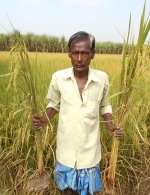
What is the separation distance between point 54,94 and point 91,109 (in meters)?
0.24

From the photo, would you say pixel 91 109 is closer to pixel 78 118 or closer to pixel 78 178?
pixel 78 118

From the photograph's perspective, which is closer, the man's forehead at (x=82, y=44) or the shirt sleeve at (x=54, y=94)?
the man's forehead at (x=82, y=44)

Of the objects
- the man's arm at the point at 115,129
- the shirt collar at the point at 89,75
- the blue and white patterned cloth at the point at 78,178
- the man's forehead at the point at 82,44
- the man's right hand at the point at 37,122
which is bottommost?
the blue and white patterned cloth at the point at 78,178

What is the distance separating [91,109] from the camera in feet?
4.61

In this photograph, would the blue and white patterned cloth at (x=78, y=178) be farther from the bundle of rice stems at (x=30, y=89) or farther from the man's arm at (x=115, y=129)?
the man's arm at (x=115, y=129)

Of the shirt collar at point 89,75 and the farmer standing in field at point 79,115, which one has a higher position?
the shirt collar at point 89,75

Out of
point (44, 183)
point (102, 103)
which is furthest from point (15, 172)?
point (102, 103)

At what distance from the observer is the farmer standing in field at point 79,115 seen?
4.50ft

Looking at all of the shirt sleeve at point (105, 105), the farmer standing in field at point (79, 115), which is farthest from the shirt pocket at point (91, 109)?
the shirt sleeve at point (105, 105)

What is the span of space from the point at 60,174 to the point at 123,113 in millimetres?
512

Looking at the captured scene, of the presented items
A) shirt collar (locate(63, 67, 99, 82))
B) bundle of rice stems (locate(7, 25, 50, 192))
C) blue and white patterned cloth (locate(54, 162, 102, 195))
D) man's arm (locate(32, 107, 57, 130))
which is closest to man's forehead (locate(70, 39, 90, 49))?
→ shirt collar (locate(63, 67, 99, 82))

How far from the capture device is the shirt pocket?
1.40 meters

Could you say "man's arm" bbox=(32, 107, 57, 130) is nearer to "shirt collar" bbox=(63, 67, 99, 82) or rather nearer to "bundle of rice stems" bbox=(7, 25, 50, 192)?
"bundle of rice stems" bbox=(7, 25, 50, 192)

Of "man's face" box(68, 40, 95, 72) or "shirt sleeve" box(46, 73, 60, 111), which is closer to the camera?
"man's face" box(68, 40, 95, 72)
